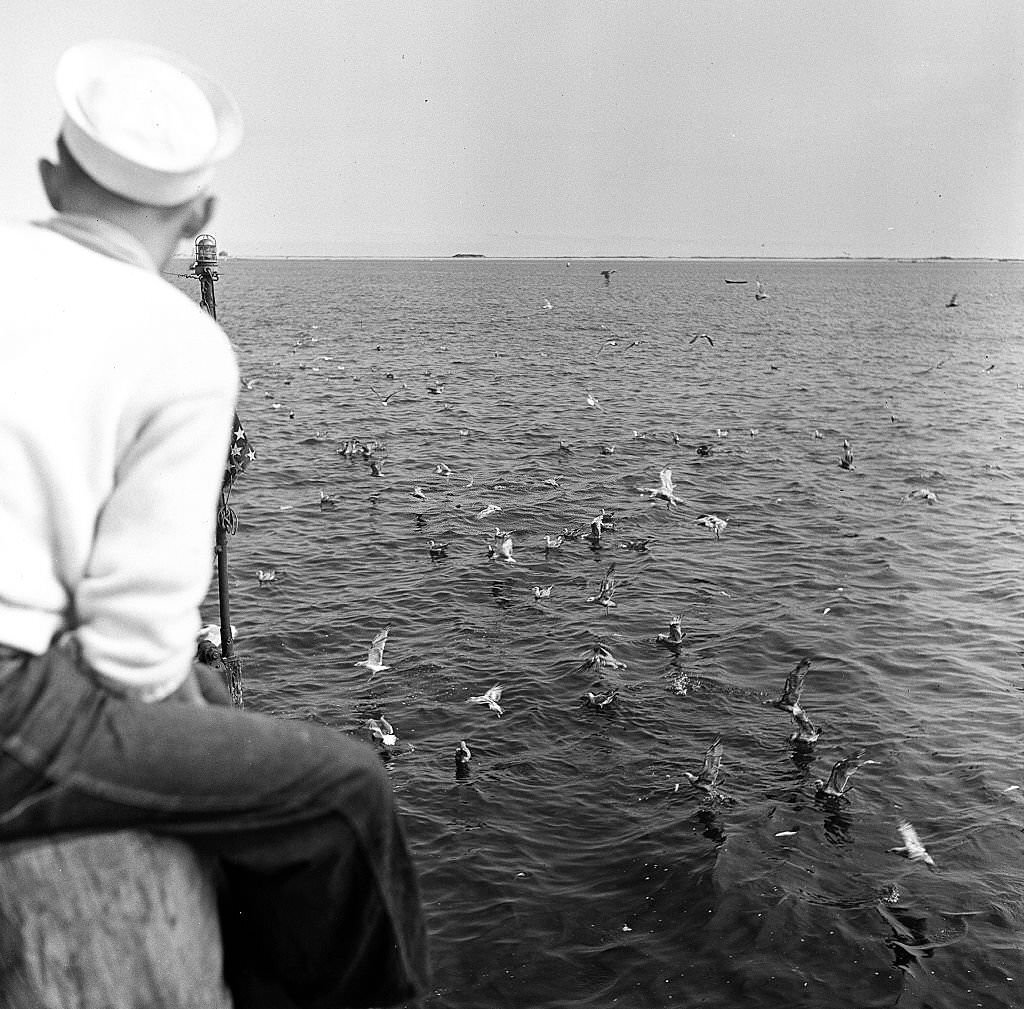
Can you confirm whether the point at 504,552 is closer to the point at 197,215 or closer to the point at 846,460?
the point at 846,460

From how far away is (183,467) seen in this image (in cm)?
207

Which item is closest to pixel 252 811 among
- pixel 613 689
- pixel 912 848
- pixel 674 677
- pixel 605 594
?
pixel 912 848

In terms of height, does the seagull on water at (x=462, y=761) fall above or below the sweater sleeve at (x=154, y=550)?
below

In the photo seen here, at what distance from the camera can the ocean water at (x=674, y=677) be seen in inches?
470

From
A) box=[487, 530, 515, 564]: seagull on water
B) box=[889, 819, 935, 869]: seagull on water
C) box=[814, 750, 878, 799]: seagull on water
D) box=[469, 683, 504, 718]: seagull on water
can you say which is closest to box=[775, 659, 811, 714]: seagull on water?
box=[814, 750, 878, 799]: seagull on water

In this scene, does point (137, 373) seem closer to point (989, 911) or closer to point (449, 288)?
point (989, 911)

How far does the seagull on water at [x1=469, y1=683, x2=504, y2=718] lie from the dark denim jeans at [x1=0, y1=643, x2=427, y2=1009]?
50.3 ft

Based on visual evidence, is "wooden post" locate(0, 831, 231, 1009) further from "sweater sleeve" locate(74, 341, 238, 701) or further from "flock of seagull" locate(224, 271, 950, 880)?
"flock of seagull" locate(224, 271, 950, 880)

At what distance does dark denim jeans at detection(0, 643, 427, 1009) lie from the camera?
193 centimetres

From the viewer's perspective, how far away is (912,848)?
13.5 metres

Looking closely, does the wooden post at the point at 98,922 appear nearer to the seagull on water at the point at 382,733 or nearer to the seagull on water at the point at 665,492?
the seagull on water at the point at 382,733

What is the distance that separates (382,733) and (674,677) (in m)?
5.85

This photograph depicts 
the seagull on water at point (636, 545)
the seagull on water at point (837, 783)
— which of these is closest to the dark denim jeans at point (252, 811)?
the seagull on water at point (837, 783)

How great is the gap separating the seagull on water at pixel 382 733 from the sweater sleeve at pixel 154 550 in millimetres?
14518
